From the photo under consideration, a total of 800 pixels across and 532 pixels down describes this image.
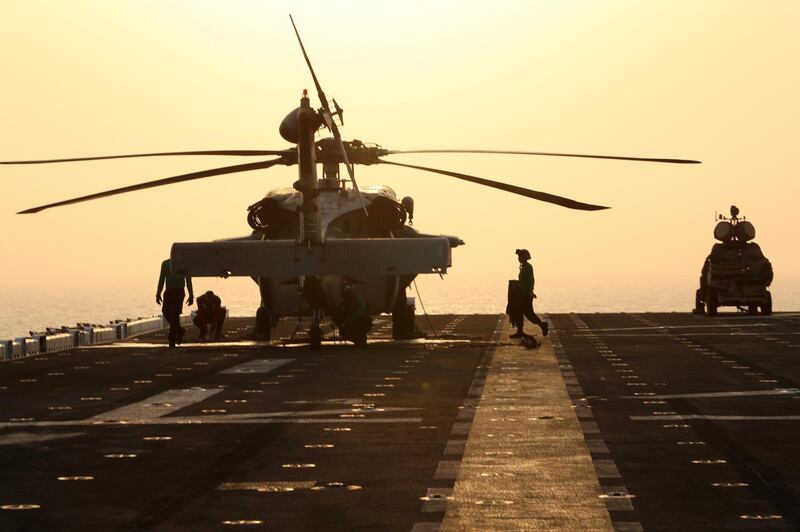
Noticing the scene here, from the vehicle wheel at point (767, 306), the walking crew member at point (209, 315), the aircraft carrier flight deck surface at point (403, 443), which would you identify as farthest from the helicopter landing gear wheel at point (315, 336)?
the vehicle wheel at point (767, 306)

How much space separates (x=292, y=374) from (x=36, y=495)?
575 inches

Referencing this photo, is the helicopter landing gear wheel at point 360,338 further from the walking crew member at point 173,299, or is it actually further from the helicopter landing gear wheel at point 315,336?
the walking crew member at point 173,299

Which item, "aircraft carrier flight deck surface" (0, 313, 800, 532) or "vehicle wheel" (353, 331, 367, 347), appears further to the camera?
"vehicle wheel" (353, 331, 367, 347)

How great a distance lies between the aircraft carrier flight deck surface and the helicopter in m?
2.02

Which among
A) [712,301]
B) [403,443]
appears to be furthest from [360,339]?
[712,301]

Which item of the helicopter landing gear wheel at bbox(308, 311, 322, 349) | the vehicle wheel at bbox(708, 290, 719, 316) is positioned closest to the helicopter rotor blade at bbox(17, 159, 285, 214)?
the helicopter landing gear wheel at bbox(308, 311, 322, 349)

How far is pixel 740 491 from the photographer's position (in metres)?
13.3

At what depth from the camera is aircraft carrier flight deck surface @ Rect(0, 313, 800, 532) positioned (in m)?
12.4

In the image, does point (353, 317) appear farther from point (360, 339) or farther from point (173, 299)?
point (173, 299)

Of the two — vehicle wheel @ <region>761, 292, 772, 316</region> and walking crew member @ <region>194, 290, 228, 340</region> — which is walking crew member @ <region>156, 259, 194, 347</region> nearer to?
walking crew member @ <region>194, 290, 228, 340</region>

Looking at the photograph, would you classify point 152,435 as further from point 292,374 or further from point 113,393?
point 292,374

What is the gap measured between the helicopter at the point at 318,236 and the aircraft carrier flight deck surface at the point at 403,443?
2.02 meters

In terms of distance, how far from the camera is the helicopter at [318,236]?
3198cm

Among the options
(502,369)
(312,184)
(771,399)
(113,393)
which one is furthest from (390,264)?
(771,399)
